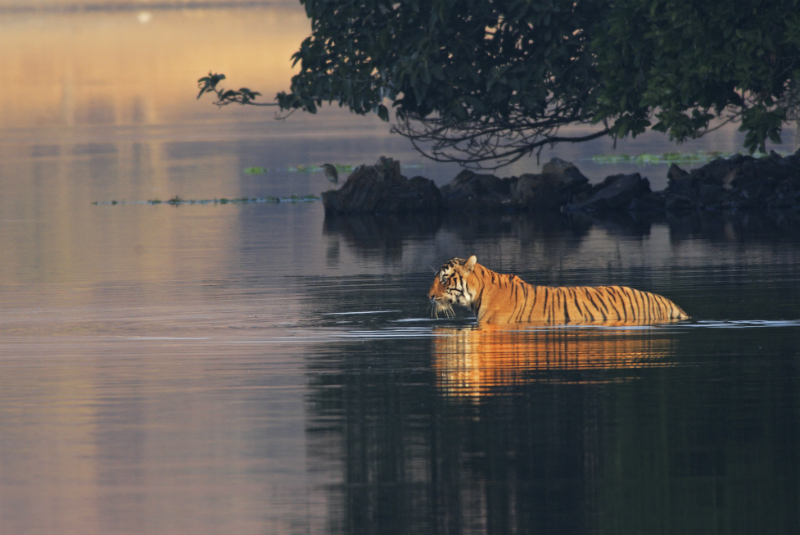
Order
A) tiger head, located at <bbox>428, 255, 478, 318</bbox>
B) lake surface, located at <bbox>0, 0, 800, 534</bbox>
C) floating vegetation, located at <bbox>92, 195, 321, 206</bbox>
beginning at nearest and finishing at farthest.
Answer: lake surface, located at <bbox>0, 0, 800, 534</bbox>
tiger head, located at <bbox>428, 255, 478, 318</bbox>
floating vegetation, located at <bbox>92, 195, 321, 206</bbox>

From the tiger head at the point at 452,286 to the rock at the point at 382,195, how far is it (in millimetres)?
23642

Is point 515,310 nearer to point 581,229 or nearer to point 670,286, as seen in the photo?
point 670,286

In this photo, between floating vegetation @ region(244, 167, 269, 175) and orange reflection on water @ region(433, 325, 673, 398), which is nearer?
orange reflection on water @ region(433, 325, 673, 398)

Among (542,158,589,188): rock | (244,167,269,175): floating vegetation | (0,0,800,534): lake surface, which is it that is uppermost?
(244,167,269,175): floating vegetation

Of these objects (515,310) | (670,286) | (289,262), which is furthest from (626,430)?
(289,262)

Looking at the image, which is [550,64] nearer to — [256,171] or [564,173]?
[564,173]

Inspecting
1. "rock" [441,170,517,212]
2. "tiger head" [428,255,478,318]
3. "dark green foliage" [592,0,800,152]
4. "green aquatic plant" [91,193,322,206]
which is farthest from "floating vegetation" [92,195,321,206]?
"tiger head" [428,255,478,318]

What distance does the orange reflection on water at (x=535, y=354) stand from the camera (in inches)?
458

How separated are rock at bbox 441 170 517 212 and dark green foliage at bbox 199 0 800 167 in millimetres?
802

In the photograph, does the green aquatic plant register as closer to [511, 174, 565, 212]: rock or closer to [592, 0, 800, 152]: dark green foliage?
[511, 174, 565, 212]: rock

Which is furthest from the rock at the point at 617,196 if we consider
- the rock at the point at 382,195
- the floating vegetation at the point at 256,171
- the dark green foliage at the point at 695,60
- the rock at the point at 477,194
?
the floating vegetation at the point at 256,171

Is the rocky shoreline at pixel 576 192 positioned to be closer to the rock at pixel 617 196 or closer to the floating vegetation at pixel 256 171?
the rock at pixel 617 196

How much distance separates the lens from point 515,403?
10.6 metres

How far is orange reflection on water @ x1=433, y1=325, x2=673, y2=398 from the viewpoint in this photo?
11641mm
